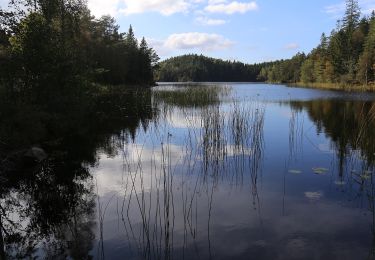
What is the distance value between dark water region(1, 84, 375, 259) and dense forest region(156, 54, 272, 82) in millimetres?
123281

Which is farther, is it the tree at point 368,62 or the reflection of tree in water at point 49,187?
the tree at point 368,62

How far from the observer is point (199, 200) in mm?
7133

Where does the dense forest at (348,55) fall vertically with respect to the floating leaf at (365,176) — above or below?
above

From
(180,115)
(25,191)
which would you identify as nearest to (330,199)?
(25,191)

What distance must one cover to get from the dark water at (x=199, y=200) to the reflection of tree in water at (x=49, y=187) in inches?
1.3

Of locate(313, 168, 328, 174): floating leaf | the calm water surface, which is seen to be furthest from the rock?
locate(313, 168, 328, 174): floating leaf

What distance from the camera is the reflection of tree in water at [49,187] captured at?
5445 millimetres

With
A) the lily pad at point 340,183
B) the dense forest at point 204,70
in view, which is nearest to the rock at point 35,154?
the lily pad at point 340,183

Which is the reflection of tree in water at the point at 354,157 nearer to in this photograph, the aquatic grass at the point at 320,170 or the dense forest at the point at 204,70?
the aquatic grass at the point at 320,170

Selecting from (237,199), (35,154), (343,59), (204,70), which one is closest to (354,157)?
(237,199)

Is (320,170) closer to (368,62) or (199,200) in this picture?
(199,200)

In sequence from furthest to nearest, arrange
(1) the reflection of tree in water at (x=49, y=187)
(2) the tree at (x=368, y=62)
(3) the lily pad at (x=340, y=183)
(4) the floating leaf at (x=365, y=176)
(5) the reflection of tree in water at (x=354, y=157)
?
1. (2) the tree at (x=368, y=62)
2. (4) the floating leaf at (x=365, y=176)
3. (3) the lily pad at (x=340, y=183)
4. (5) the reflection of tree in water at (x=354, y=157)
5. (1) the reflection of tree in water at (x=49, y=187)

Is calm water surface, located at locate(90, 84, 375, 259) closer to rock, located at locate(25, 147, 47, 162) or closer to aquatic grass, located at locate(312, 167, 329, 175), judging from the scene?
aquatic grass, located at locate(312, 167, 329, 175)

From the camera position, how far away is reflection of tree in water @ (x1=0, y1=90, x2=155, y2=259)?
5.45m
